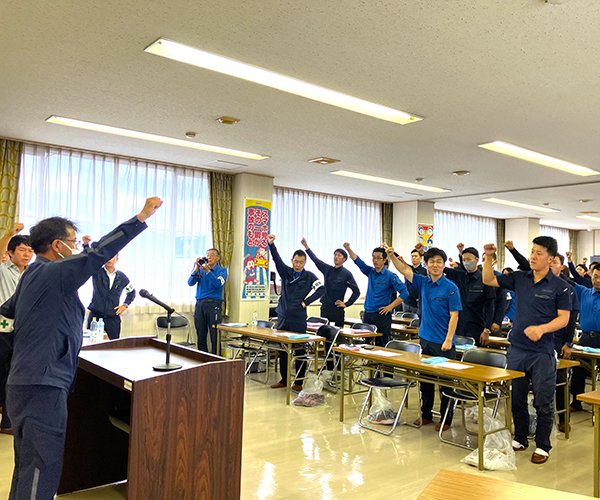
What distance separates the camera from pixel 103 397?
3.26 meters

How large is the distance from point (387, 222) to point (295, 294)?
5627mm

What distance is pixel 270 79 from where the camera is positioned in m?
4.24

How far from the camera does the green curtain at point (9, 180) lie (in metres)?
6.62

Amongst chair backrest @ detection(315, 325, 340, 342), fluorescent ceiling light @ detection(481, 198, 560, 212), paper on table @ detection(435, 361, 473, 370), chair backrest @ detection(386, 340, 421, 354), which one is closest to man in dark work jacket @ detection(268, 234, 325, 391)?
chair backrest @ detection(315, 325, 340, 342)

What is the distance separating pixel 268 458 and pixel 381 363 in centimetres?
149

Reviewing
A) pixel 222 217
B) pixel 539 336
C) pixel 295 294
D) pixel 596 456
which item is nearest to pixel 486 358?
pixel 539 336

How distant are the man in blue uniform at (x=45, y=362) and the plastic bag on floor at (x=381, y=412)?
342cm

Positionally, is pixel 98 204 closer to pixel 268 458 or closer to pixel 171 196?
pixel 171 196


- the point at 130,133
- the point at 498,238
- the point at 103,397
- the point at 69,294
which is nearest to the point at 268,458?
the point at 103,397

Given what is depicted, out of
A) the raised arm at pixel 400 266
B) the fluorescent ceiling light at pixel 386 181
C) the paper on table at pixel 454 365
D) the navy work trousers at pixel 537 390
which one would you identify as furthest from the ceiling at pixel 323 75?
the paper on table at pixel 454 365

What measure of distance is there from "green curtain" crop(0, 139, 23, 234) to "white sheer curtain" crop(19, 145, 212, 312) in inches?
4.4

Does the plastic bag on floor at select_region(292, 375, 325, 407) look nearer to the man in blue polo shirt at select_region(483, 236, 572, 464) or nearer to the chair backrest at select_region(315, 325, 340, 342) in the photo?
the chair backrest at select_region(315, 325, 340, 342)

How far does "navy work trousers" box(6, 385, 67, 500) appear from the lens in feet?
7.32

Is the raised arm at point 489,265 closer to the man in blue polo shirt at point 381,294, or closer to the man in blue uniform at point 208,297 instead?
the man in blue polo shirt at point 381,294
